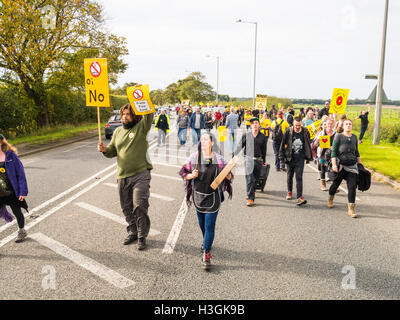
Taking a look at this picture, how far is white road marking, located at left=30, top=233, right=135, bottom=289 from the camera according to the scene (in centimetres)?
391

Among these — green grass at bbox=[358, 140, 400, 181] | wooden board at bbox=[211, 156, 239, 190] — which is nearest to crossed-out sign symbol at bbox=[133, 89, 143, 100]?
wooden board at bbox=[211, 156, 239, 190]

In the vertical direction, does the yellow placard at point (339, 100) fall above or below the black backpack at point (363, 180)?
above

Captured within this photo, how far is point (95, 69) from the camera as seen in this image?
18.9 ft

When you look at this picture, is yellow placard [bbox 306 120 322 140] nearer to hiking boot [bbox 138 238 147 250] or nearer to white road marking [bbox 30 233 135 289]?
hiking boot [bbox 138 238 147 250]

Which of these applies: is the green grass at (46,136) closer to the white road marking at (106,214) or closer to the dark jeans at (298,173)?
the white road marking at (106,214)

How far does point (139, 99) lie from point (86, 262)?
2.23 metres

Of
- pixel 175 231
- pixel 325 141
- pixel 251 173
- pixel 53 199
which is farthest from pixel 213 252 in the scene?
pixel 325 141

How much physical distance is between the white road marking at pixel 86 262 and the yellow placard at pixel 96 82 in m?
2.32

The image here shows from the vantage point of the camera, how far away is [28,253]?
185 inches

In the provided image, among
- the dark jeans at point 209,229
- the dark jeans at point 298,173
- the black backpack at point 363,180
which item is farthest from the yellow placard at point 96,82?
the black backpack at point 363,180

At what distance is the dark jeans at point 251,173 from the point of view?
7121mm

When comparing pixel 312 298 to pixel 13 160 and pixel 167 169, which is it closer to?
pixel 13 160

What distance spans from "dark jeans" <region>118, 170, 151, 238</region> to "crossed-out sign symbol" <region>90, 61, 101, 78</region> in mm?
2067

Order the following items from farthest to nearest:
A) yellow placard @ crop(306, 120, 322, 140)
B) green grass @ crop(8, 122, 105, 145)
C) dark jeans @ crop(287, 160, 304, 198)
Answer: green grass @ crop(8, 122, 105, 145), yellow placard @ crop(306, 120, 322, 140), dark jeans @ crop(287, 160, 304, 198)
